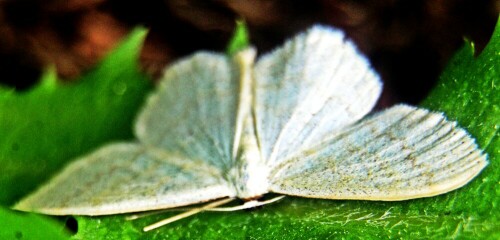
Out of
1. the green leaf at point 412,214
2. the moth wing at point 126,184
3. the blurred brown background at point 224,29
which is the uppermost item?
the blurred brown background at point 224,29

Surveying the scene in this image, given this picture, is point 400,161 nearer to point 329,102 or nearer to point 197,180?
point 329,102

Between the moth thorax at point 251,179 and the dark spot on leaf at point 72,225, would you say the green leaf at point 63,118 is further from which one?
the moth thorax at point 251,179

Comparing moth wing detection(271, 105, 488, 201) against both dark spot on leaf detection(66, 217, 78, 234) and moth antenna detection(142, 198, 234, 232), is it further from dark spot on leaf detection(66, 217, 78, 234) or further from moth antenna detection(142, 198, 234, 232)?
dark spot on leaf detection(66, 217, 78, 234)

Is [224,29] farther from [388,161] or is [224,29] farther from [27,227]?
[27,227]

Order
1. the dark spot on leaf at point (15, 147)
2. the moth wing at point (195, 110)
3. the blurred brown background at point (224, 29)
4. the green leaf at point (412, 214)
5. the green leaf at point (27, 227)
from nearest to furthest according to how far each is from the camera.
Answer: the green leaf at point (27, 227) < the green leaf at point (412, 214) < the moth wing at point (195, 110) < the dark spot on leaf at point (15, 147) < the blurred brown background at point (224, 29)

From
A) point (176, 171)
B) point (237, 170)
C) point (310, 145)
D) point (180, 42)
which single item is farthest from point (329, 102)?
point (180, 42)

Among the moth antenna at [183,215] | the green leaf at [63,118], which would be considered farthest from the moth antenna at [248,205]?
the green leaf at [63,118]

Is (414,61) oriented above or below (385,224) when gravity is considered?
above
